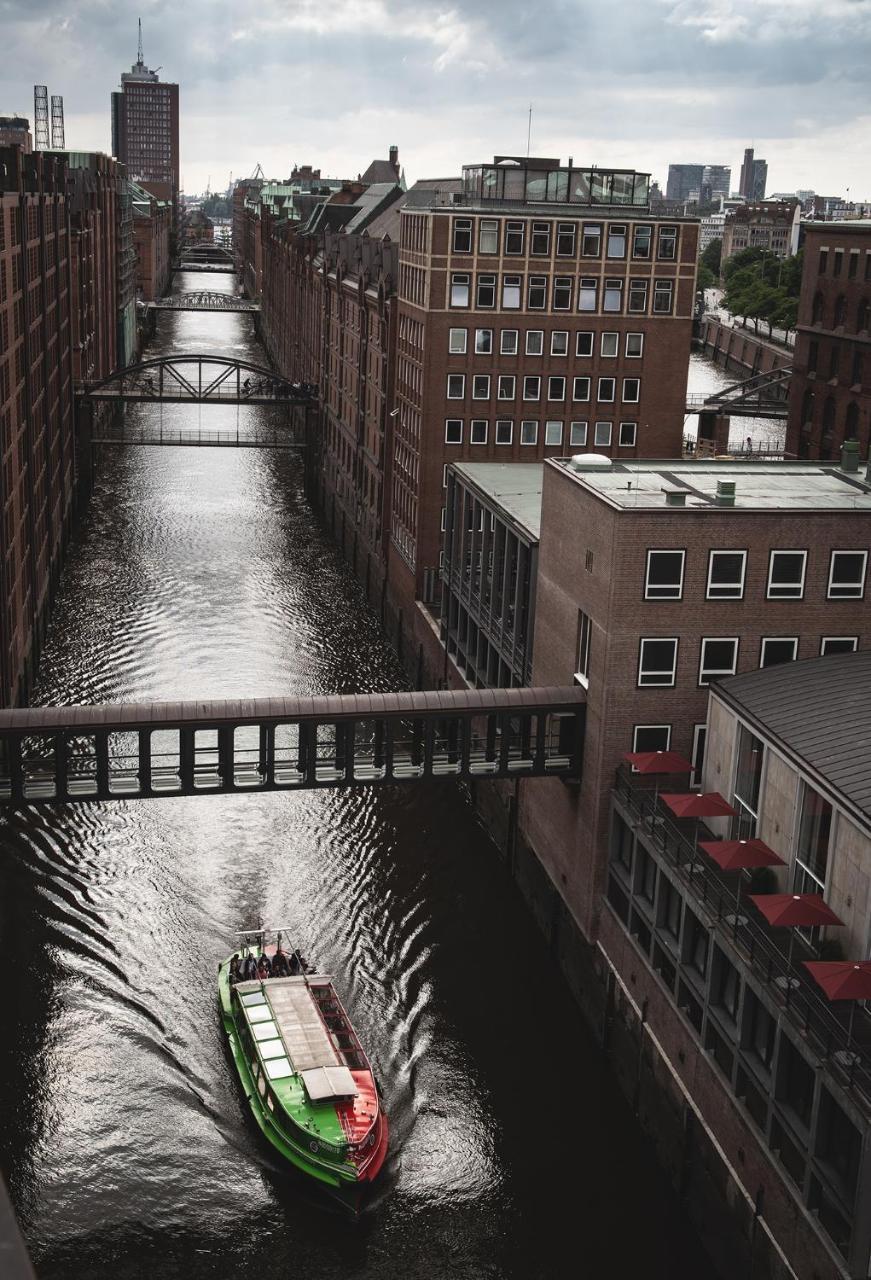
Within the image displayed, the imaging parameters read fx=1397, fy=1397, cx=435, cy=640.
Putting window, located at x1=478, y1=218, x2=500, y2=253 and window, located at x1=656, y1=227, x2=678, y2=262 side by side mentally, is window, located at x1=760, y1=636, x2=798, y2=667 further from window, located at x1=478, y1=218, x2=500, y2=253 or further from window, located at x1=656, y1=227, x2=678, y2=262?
window, located at x1=656, y1=227, x2=678, y2=262

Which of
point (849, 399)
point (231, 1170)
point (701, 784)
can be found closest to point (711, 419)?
point (849, 399)

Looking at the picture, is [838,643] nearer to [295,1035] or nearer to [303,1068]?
[295,1035]

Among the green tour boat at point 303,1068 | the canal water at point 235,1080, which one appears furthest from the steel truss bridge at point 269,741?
the canal water at point 235,1080

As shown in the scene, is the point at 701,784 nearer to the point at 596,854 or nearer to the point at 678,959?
the point at 596,854

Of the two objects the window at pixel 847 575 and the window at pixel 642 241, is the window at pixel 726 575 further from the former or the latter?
the window at pixel 642 241

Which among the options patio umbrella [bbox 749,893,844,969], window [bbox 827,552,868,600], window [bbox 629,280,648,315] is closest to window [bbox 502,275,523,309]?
window [bbox 629,280,648,315]
